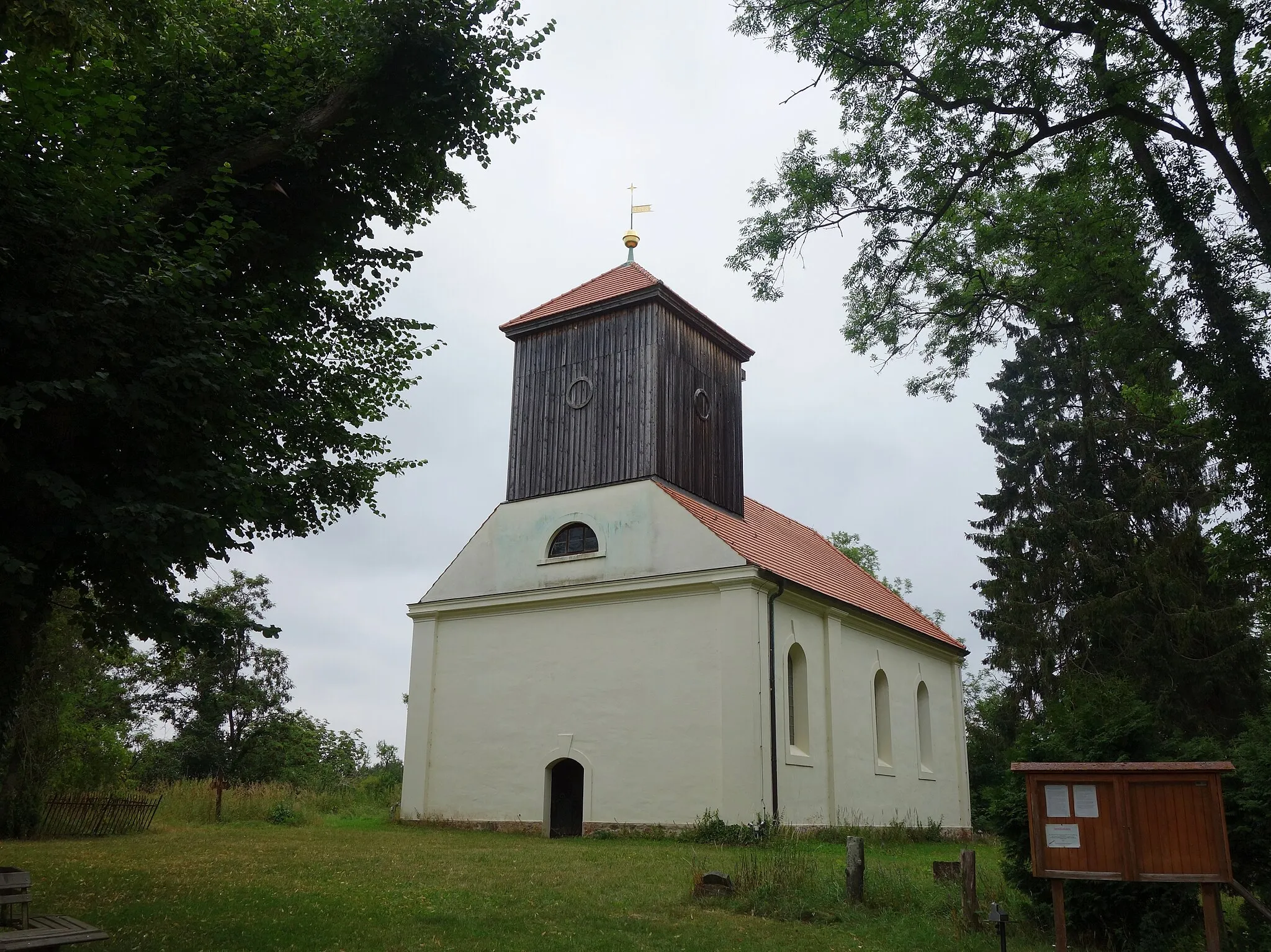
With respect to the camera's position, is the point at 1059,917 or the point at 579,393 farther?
the point at 579,393

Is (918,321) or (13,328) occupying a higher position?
(918,321)

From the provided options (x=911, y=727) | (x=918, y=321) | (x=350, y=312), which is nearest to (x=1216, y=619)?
(x=911, y=727)

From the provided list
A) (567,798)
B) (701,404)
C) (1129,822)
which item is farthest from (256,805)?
(1129,822)

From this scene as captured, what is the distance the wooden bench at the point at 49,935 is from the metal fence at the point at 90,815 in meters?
12.9

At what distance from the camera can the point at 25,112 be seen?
859 centimetres

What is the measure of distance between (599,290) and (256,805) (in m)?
14.4

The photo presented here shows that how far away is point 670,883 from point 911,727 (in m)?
15.0

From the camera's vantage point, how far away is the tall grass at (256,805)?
2255 cm

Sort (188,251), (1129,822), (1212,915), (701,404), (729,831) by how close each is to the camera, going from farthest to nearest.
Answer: (701,404) < (729,831) < (188,251) < (1129,822) < (1212,915)

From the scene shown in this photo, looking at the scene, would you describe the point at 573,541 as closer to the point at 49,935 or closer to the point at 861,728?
the point at 861,728

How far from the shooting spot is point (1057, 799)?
819 cm

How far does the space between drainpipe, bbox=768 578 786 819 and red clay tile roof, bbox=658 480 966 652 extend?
0.41 m

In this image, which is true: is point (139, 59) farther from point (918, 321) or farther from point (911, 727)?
point (911, 727)

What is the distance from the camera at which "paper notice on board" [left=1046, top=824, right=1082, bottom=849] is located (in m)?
8.06
